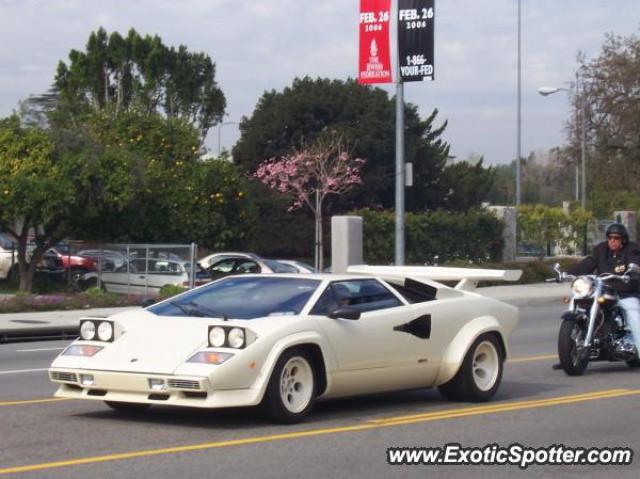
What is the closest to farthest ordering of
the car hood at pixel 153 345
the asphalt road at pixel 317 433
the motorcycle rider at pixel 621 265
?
the asphalt road at pixel 317 433 → the car hood at pixel 153 345 → the motorcycle rider at pixel 621 265

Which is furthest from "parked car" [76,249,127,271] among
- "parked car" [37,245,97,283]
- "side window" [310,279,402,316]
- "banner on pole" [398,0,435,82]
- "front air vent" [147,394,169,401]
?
"front air vent" [147,394,169,401]

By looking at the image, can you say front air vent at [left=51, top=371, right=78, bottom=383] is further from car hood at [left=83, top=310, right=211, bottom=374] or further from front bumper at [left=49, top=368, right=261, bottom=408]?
car hood at [left=83, top=310, right=211, bottom=374]

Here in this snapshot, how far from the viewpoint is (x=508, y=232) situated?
143 feet

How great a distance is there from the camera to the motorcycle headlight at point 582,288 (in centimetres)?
1344

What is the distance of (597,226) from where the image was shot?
4716 cm

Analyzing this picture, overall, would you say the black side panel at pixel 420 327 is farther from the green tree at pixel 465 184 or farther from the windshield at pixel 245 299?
the green tree at pixel 465 184

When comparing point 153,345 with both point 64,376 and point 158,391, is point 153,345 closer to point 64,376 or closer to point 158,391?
point 158,391

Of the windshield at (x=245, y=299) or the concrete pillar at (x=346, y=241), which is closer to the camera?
the windshield at (x=245, y=299)

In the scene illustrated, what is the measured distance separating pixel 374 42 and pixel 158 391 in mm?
21908

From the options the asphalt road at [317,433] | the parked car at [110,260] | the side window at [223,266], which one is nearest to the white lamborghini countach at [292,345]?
the asphalt road at [317,433]

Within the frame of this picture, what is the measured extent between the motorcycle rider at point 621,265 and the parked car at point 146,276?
1822cm

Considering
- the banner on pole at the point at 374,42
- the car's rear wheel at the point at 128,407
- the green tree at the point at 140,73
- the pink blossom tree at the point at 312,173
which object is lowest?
the car's rear wheel at the point at 128,407

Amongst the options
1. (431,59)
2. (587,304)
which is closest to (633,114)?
(431,59)

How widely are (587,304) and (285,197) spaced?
1744 inches
